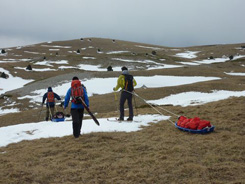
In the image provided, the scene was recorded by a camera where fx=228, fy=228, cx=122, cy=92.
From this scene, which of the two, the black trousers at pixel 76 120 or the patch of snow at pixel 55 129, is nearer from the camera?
the black trousers at pixel 76 120

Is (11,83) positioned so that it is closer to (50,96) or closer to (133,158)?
(50,96)

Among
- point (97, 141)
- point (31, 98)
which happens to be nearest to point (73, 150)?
point (97, 141)

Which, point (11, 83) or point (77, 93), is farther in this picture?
point (11, 83)

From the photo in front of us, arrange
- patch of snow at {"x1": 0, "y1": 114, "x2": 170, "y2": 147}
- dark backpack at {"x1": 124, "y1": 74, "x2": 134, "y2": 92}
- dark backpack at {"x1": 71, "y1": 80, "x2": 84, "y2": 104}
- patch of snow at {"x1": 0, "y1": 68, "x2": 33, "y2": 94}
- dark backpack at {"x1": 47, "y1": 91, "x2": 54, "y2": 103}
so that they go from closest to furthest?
dark backpack at {"x1": 71, "y1": 80, "x2": 84, "y2": 104} → patch of snow at {"x1": 0, "y1": 114, "x2": 170, "y2": 147} → dark backpack at {"x1": 124, "y1": 74, "x2": 134, "y2": 92} → dark backpack at {"x1": 47, "y1": 91, "x2": 54, "y2": 103} → patch of snow at {"x1": 0, "y1": 68, "x2": 33, "y2": 94}

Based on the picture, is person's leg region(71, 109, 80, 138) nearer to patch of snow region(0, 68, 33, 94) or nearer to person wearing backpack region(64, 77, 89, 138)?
person wearing backpack region(64, 77, 89, 138)

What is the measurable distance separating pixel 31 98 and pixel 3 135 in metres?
20.9

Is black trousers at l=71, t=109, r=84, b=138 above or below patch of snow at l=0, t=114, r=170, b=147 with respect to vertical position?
above

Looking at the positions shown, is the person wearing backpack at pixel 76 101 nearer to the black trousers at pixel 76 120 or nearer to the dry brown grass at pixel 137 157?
the black trousers at pixel 76 120

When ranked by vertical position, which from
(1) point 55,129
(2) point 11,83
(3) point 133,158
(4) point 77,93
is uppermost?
(4) point 77,93

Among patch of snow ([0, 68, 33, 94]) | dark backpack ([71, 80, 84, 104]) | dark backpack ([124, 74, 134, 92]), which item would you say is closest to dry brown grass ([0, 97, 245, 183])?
dark backpack ([71, 80, 84, 104])

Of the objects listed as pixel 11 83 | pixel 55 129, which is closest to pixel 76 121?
pixel 55 129

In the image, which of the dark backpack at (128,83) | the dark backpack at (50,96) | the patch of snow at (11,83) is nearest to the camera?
the dark backpack at (128,83)

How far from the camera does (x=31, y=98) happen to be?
31516mm

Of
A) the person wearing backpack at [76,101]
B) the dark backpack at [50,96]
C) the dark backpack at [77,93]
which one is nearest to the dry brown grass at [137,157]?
the person wearing backpack at [76,101]
